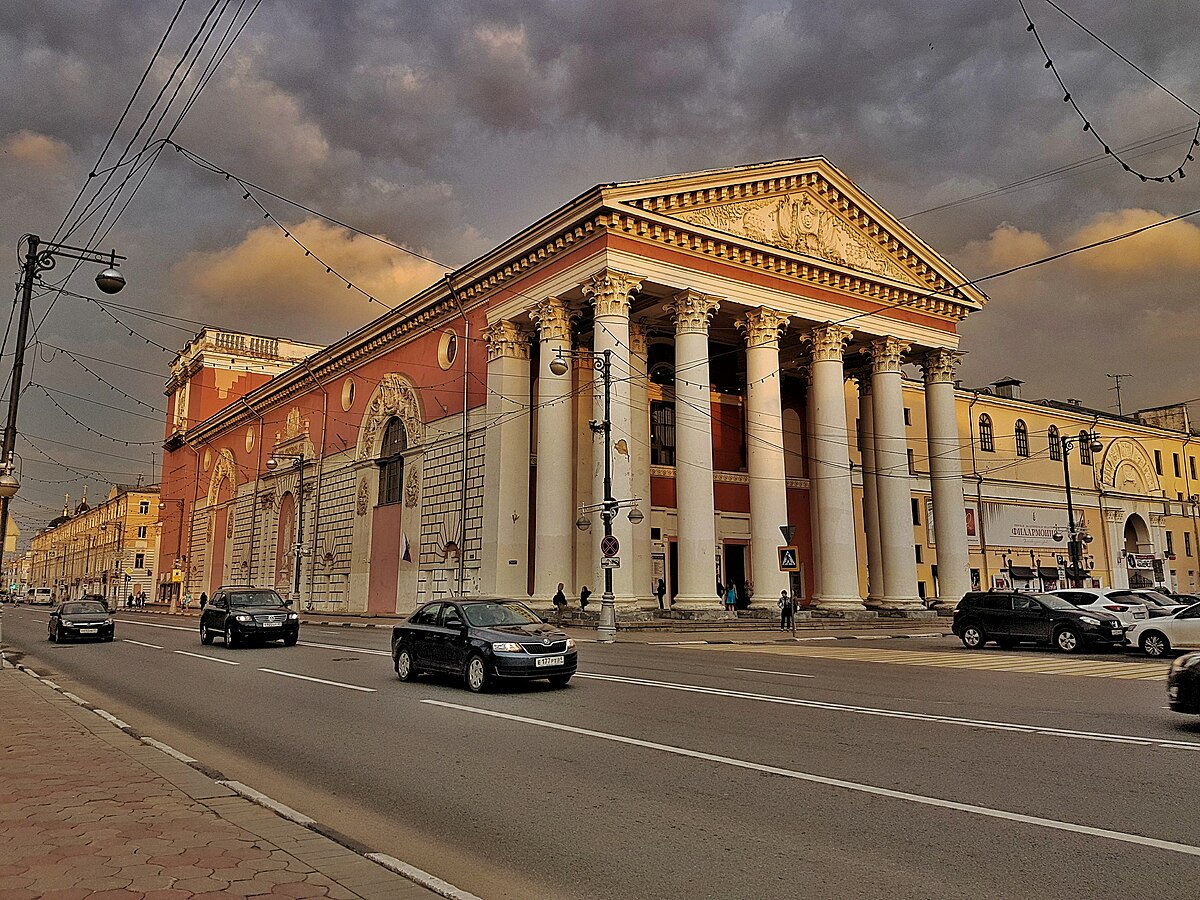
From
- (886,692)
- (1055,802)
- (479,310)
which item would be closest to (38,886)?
(1055,802)

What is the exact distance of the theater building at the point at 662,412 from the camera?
30469 mm

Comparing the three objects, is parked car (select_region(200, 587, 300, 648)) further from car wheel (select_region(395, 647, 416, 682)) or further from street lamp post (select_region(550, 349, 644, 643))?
car wheel (select_region(395, 647, 416, 682))

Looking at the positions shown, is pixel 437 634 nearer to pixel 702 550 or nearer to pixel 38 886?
pixel 38 886

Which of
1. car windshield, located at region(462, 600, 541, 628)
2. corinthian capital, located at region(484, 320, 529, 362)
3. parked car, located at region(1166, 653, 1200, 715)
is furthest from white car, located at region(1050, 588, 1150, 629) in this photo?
corinthian capital, located at region(484, 320, 529, 362)

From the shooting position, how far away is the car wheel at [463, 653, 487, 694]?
13.0m

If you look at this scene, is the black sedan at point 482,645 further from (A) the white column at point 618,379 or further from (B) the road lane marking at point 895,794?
(A) the white column at point 618,379

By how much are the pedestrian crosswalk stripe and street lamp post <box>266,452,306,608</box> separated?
25682 mm

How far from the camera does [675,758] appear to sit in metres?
7.99

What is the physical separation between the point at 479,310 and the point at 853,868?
32922 mm

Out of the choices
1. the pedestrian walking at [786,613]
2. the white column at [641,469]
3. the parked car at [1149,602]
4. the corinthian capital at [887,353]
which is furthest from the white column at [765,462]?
the parked car at [1149,602]

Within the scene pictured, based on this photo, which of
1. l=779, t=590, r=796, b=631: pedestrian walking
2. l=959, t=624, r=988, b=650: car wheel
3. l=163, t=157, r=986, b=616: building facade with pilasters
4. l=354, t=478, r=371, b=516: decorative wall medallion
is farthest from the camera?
l=354, t=478, r=371, b=516: decorative wall medallion

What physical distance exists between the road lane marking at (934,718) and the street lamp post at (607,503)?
392 inches

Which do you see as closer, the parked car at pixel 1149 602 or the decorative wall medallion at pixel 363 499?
the parked car at pixel 1149 602

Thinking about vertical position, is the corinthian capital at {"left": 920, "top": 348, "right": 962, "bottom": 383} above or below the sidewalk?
above
